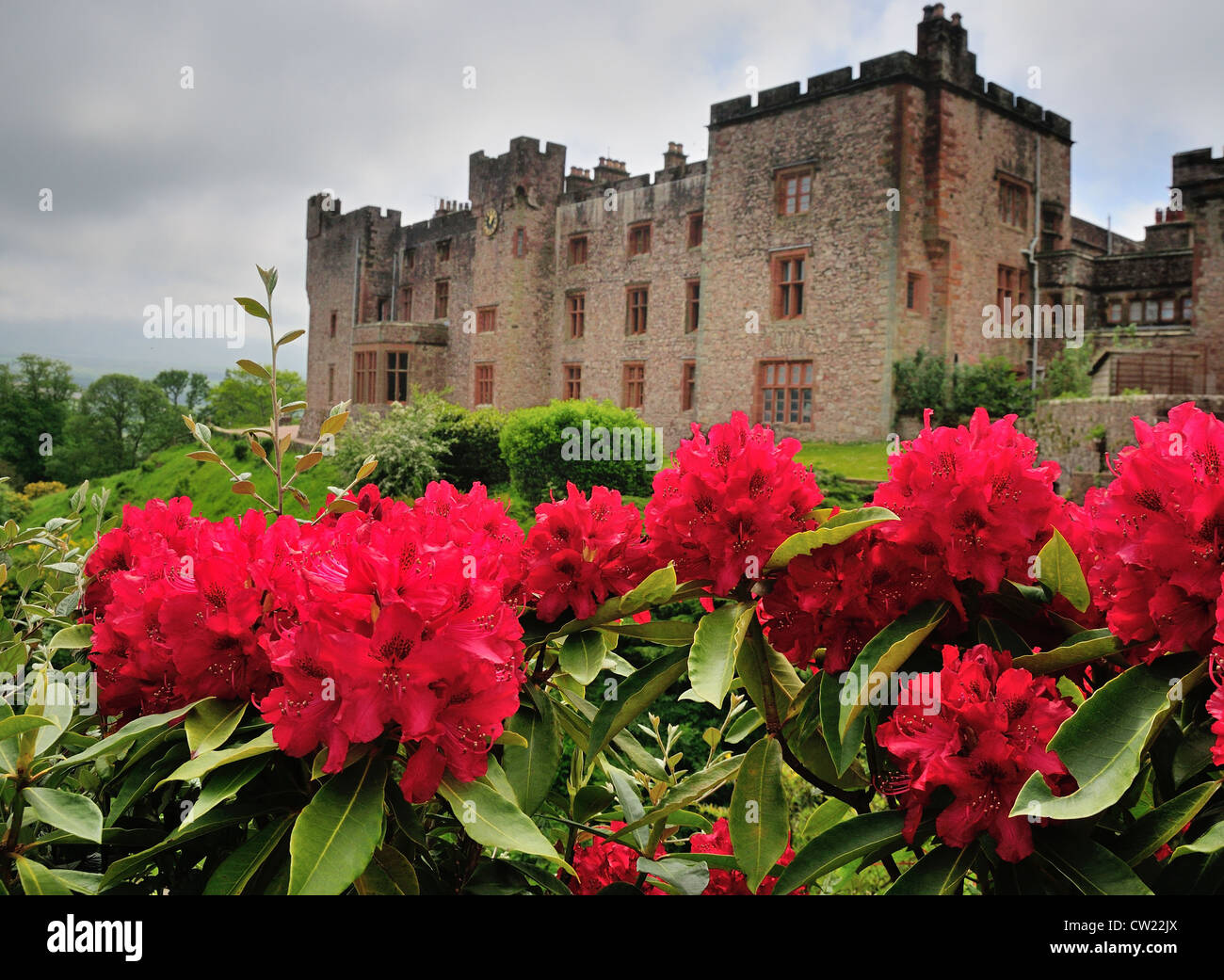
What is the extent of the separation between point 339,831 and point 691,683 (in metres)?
0.53

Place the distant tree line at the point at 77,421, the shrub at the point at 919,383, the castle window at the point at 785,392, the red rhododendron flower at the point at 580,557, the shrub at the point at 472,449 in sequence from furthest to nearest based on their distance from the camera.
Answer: the distant tree line at the point at 77,421 → the castle window at the point at 785,392 → the shrub at the point at 472,449 → the shrub at the point at 919,383 → the red rhododendron flower at the point at 580,557

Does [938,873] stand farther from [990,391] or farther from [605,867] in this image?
[990,391]

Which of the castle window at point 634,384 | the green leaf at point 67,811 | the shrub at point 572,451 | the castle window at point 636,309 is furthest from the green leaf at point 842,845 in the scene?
the castle window at point 636,309

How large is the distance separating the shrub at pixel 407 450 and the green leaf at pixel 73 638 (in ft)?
53.7

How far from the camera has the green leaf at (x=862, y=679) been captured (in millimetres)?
1372

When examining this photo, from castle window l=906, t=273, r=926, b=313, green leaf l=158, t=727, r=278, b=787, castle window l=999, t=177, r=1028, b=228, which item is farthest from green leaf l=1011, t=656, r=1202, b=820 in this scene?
castle window l=999, t=177, r=1028, b=228

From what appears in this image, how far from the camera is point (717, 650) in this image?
4.80 feet

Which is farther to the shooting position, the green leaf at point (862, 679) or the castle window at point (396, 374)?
the castle window at point (396, 374)

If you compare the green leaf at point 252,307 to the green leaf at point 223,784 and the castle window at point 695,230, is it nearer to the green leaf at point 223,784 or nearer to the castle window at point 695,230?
the green leaf at point 223,784

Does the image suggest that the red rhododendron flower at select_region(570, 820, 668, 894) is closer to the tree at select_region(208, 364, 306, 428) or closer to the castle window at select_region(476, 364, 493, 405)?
the castle window at select_region(476, 364, 493, 405)

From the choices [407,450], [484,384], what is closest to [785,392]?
[407,450]

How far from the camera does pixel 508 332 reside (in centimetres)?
2881
